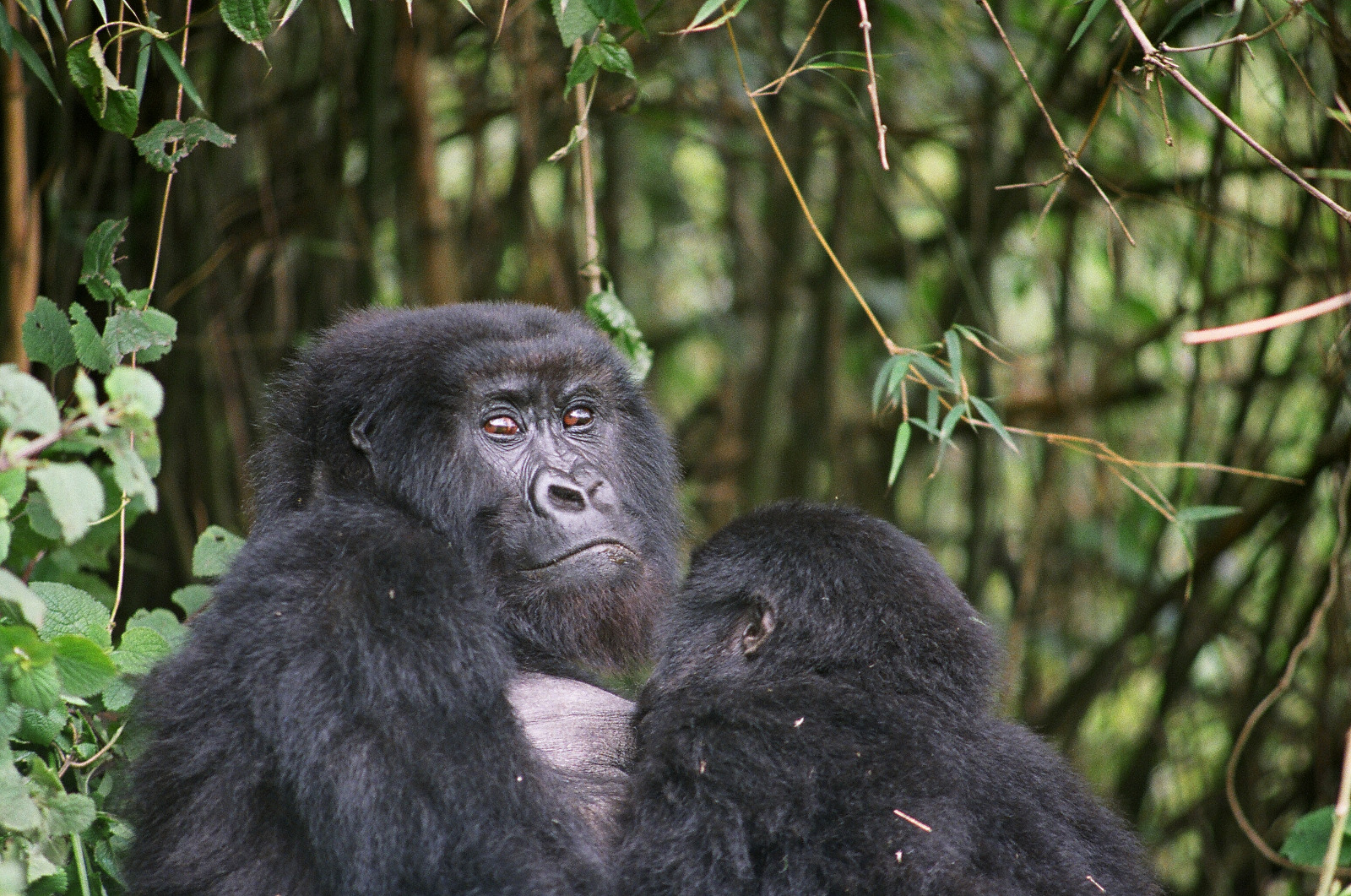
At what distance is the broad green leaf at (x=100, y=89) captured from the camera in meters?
2.24

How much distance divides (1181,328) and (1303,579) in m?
1.15

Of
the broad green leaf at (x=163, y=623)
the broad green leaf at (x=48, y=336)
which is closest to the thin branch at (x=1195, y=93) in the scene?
the broad green leaf at (x=48, y=336)

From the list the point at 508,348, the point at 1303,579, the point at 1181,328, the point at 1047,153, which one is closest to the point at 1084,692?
the point at 1303,579

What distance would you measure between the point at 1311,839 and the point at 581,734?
146cm

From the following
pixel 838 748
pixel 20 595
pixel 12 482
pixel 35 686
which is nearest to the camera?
pixel 20 595

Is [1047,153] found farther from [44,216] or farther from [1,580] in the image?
[1,580]

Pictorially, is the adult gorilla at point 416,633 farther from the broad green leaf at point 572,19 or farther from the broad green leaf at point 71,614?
the broad green leaf at point 572,19

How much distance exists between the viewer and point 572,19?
239 centimetres

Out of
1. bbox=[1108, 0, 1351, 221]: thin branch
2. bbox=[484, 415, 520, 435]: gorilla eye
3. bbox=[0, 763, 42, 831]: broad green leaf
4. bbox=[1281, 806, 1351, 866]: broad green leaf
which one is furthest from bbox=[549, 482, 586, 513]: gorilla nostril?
bbox=[1281, 806, 1351, 866]: broad green leaf

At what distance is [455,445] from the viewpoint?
98.6 inches

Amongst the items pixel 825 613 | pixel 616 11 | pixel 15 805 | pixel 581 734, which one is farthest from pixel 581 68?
pixel 15 805

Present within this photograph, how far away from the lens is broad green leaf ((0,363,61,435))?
1.51 metres

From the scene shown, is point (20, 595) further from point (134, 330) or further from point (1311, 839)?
point (1311, 839)

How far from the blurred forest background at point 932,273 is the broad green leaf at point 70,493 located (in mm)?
1855
